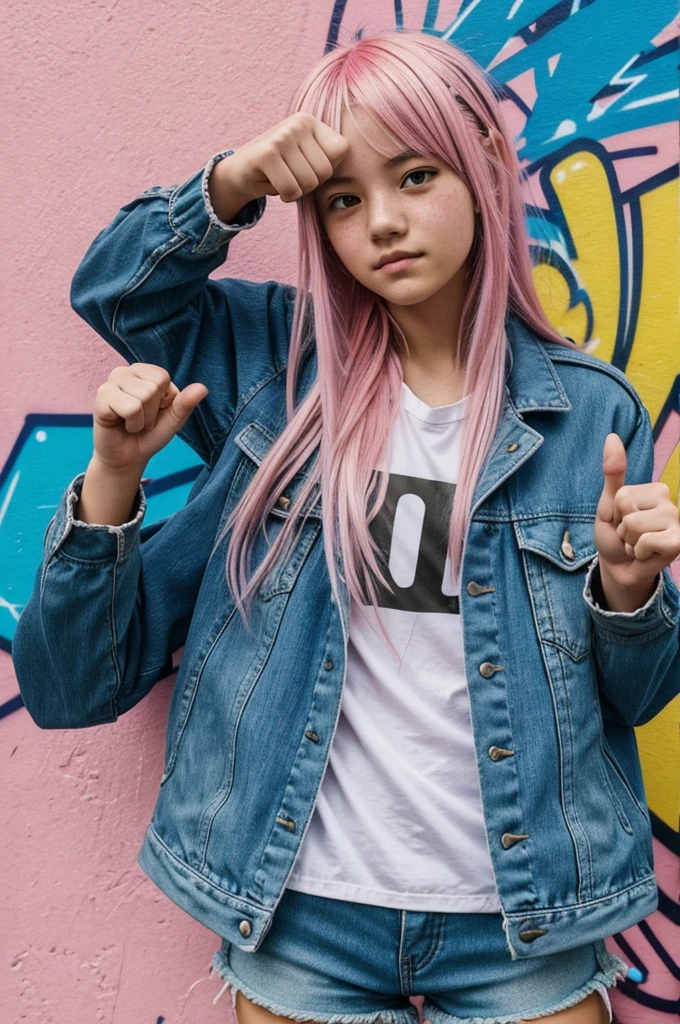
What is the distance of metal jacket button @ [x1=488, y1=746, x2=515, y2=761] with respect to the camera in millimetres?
1577

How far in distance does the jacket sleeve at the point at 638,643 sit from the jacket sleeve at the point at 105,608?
638 mm

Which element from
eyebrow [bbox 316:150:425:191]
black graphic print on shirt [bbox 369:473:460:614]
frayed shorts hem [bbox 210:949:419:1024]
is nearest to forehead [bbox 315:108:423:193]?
eyebrow [bbox 316:150:425:191]

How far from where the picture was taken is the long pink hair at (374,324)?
1569mm

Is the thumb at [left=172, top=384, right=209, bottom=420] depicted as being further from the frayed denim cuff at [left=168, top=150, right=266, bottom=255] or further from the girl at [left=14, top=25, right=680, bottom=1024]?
the frayed denim cuff at [left=168, top=150, right=266, bottom=255]

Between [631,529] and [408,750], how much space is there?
48 centimetres

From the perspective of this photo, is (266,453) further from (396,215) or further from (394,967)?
(394,967)

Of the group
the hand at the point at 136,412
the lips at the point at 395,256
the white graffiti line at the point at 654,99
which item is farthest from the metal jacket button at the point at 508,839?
the white graffiti line at the point at 654,99

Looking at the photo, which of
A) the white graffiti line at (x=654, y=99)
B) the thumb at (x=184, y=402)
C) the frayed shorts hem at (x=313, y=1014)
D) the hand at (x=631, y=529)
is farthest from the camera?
the white graffiti line at (x=654, y=99)

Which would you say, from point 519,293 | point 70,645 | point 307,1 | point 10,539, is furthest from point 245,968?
point 307,1

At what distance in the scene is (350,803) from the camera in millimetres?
1626

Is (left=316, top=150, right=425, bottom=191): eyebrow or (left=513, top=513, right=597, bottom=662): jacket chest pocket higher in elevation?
(left=316, top=150, right=425, bottom=191): eyebrow

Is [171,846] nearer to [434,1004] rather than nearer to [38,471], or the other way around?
[434,1004]

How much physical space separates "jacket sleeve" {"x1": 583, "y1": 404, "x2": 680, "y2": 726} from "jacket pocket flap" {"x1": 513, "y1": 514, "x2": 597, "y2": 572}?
0.14 feet

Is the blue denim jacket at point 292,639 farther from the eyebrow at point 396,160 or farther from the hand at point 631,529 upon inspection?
the eyebrow at point 396,160
